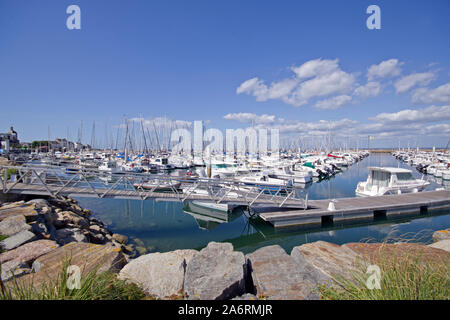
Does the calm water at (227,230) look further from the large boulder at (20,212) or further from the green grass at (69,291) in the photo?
the green grass at (69,291)

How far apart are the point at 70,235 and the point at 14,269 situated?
489 cm

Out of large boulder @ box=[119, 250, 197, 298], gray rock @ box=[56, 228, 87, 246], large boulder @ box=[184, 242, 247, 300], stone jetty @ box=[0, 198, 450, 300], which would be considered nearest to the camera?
large boulder @ box=[184, 242, 247, 300]

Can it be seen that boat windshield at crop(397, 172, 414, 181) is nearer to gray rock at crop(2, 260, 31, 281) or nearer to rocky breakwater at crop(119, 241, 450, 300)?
rocky breakwater at crop(119, 241, 450, 300)

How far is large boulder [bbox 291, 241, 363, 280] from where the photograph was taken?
171 inches

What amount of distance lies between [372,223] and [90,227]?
1900cm

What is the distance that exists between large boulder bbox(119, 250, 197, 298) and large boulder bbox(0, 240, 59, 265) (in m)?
3.21

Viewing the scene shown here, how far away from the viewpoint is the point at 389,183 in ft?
68.8

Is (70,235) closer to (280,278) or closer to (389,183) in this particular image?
(280,278)

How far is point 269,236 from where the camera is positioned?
43.0ft

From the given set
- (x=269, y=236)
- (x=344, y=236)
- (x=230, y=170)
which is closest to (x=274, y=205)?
(x=269, y=236)

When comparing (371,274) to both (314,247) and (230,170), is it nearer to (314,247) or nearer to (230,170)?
(314,247)

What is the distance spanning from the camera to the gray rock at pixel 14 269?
4.55m

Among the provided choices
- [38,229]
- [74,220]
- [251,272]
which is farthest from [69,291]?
[74,220]

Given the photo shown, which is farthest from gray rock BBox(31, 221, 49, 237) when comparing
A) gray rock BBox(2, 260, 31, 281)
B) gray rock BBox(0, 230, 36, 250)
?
gray rock BBox(2, 260, 31, 281)
